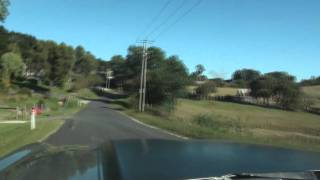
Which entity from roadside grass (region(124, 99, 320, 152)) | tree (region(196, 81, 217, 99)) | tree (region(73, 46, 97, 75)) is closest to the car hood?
roadside grass (region(124, 99, 320, 152))

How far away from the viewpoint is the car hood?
10.2 ft

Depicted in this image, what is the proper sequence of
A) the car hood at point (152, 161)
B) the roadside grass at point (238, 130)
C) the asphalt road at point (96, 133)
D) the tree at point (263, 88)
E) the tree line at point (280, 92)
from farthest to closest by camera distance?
1. the tree at point (263, 88)
2. the tree line at point (280, 92)
3. the roadside grass at point (238, 130)
4. the asphalt road at point (96, 133)
5. the car hood at point (152, 161)

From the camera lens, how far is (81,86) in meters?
154

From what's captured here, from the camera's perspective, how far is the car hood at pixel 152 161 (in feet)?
10.2

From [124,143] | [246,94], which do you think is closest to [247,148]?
[124,143]

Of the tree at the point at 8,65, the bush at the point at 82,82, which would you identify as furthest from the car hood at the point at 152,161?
the bush at the point at 82,82

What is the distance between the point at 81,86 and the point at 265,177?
152469 mm

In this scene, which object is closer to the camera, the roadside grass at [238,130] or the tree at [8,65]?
the roadside grass at [238,130]

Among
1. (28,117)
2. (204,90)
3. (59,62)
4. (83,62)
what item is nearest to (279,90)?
(204,90)

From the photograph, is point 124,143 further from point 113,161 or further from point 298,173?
point 298,173

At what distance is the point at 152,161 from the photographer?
10.9 ft

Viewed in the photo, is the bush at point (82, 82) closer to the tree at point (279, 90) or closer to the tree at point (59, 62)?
the tree at point (59, 62)

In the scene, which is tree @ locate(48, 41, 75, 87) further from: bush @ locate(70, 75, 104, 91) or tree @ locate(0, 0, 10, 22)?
tree @ locate(0, 0, 10, 22)

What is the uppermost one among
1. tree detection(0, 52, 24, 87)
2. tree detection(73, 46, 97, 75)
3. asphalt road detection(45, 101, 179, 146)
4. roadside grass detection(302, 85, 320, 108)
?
tree detection(73, 46, 97, 75)
